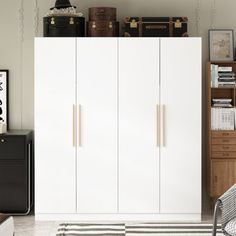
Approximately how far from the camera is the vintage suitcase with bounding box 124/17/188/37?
6.47 metres

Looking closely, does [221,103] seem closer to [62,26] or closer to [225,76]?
[225,76]

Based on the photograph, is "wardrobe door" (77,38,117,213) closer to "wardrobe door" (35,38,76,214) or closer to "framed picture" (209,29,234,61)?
"wardrobe door" (35,38,76,214)

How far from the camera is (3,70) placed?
684cm

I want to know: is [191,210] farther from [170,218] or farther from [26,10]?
[26,10]

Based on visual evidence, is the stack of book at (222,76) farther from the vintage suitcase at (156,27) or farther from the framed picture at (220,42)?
the vintage suitcase at (156,27)

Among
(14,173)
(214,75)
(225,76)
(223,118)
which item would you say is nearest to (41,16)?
(14,173)

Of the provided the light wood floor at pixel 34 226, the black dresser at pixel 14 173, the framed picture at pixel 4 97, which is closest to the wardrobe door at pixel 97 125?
the light wood floor at pixel 34 226

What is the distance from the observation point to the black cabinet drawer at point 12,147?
251 inches

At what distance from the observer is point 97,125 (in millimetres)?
6336

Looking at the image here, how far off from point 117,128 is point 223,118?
1.10 meters

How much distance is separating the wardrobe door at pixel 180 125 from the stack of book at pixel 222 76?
12.3 inches

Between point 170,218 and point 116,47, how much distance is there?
1738 mm

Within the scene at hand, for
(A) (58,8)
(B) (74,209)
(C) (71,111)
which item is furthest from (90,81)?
(B) (74,209)

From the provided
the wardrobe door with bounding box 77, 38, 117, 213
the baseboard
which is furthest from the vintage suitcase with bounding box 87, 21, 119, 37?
the baseboard
